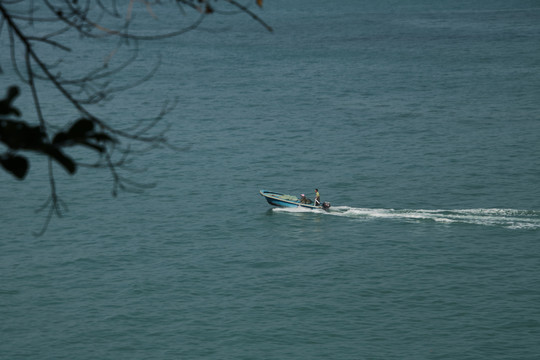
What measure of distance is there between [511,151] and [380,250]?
96.5 feet

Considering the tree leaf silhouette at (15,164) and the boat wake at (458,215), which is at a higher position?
the tree leaf silhouette at (15,164)

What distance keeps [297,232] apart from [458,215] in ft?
39.7

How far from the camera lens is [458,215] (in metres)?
56.1

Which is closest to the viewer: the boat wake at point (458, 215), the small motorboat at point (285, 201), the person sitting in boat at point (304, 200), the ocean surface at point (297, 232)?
the ocean surface at point (297, 232)

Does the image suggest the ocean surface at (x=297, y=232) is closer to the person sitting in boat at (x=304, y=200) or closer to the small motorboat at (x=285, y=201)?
the small motorboat at (x=285, y=201)

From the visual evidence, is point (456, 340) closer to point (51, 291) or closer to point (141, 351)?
point (141, 351)

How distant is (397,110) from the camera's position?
90.0 m

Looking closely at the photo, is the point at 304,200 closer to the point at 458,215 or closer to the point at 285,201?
the point at 285,201

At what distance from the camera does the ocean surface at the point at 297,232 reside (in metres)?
40.1

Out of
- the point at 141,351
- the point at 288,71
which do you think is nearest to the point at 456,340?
the point at 141,351

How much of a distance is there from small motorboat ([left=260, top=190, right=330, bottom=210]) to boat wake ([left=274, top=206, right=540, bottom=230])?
0.81 m

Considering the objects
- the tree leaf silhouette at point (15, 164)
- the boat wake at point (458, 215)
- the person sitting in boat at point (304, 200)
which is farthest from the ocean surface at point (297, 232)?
the tree leaf silhouette at point (15, 164)

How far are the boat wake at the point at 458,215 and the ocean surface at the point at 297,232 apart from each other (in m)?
0.17

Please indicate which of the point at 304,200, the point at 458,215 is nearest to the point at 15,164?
the point at 304,200
